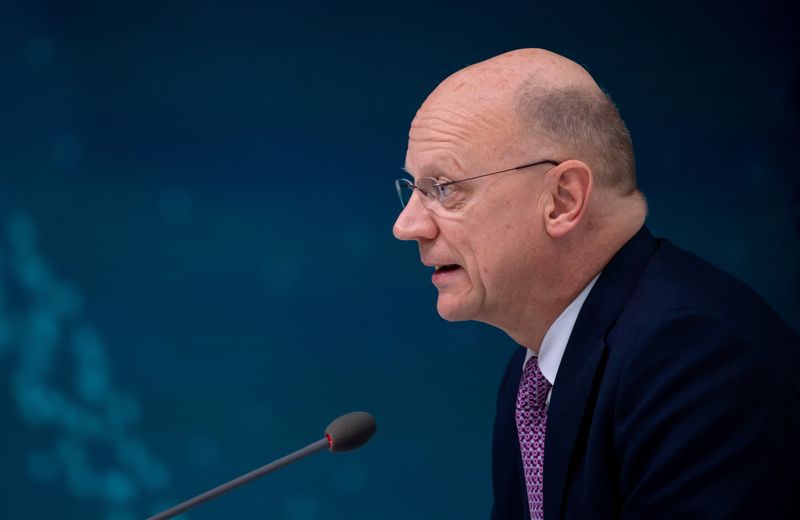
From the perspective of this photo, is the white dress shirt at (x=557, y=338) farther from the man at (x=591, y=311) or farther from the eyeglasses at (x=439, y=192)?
the eyeglasses at (x=439, y=192)

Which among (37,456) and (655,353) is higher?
(37,456)

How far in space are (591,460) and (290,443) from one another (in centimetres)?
157

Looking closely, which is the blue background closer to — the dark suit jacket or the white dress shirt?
the white dress shirt

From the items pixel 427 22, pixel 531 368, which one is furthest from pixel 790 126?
pixel 531 368

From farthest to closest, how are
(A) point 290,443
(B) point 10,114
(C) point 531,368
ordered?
(A) point 290,443 → (B) point 10,114 → (C) point 531,368

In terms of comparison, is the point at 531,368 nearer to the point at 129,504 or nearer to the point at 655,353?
the point at 655,353

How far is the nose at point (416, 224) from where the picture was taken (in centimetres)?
169

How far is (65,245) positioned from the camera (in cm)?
280

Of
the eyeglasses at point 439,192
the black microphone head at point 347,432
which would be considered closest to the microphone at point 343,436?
the black microphone head at point 347,432

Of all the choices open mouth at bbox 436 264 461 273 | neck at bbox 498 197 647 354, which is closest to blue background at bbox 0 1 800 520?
open mouth at bbox 436 264 461 273

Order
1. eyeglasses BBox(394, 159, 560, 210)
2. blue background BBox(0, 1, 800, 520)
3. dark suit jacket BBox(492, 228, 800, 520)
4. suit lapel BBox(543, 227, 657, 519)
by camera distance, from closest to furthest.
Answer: dark suit jacket BBox(492, 228, 800, 520)
suit lapel BBox(543, 227, 657, 519)
eyeglasses BBox(394, 159, 560, 210)
blue background BBox(0, 1, 800, 520)

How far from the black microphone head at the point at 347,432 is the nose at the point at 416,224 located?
0.31 m

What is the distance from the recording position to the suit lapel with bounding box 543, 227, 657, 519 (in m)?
1.54

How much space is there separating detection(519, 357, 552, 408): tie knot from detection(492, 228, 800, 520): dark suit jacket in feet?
0.39
